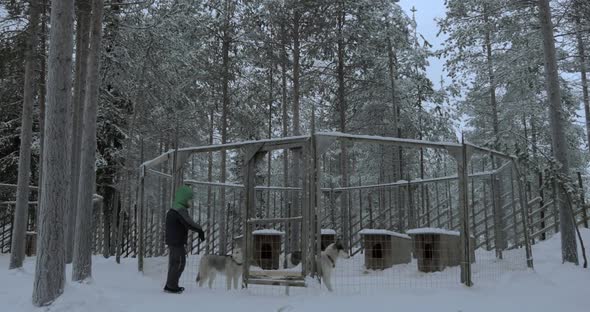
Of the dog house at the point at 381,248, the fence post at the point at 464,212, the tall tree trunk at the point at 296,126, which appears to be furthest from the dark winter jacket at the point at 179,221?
the tall tree trunk at the point at 296,126

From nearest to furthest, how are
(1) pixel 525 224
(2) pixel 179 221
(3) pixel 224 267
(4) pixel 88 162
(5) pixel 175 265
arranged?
(5) pixel 175 265 → (2) pixel 179 221 → (3) pixel 224 267 → (4) pixel 88 162 → (1) pixel 525 224

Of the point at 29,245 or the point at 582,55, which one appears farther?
the point at 29,245

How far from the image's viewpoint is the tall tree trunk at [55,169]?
20.8 ft

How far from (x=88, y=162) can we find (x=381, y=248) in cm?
674

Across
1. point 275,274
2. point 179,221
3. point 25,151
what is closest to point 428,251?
point 275,274

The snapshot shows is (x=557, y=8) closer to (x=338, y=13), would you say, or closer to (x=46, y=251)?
(x=338, y=13)

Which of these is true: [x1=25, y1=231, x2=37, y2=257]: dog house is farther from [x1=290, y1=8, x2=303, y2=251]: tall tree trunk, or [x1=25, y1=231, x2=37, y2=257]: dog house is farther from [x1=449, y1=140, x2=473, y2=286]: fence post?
[x1=449, y1=140, x2=473, y2=286]: fence post

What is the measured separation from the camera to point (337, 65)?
17.4m

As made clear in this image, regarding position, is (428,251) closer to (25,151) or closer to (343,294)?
(343,294)

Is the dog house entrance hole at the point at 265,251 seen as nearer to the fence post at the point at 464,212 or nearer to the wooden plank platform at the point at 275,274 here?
the wooden plank platform at the point at 275,274

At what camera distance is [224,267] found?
815 centimetres

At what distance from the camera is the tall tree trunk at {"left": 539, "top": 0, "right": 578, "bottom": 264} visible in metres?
9.99

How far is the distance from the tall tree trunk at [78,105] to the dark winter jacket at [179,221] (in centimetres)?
400

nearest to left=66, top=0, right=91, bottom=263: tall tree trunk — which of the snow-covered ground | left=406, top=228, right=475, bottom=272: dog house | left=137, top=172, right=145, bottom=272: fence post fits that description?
the snow-covered ground
